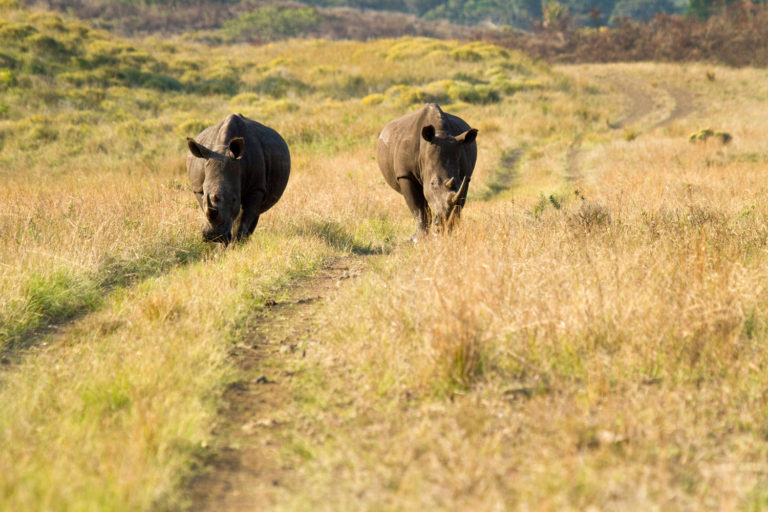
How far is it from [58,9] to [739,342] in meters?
51.2

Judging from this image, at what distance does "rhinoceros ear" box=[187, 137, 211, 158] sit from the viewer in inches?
267

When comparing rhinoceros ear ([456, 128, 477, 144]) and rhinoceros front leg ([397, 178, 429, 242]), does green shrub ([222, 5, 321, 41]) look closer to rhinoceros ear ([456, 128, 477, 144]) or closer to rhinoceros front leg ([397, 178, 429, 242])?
rhinoceros front leg ([397, 178, 429, 242])

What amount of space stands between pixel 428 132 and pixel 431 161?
0.34 m

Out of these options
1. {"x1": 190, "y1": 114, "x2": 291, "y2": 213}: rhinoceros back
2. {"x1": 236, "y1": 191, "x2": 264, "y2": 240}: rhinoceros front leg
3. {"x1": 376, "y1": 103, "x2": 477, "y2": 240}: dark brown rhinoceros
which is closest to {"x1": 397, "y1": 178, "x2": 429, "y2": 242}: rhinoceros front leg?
{"x1": 376, "y1": 103, "x2": 477, "y2": 240}: dark brown rhinoceros

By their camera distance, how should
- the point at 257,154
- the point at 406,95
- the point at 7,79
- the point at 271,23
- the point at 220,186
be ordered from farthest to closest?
the point at 271,23 < the point at 406,95 < the point at 7,79 < the point at 257,154 < the point at 220,186

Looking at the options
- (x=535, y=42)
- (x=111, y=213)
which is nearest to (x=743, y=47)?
(x=535, y=42)

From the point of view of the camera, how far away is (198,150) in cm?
686

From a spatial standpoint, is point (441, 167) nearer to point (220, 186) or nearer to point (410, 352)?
point (220, 186)

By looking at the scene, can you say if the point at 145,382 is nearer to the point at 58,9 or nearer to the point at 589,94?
the point at 589,94

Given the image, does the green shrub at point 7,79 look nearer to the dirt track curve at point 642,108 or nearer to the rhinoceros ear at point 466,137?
the dirt track curve at point 642,108

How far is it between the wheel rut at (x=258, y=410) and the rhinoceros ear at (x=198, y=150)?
1.93 metres

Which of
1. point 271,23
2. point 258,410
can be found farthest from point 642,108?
point 271,23

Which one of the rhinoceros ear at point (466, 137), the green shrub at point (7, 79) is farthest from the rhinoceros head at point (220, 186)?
the green shrub at point (7, 79)

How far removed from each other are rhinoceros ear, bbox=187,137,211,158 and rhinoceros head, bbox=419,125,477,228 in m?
2.37
